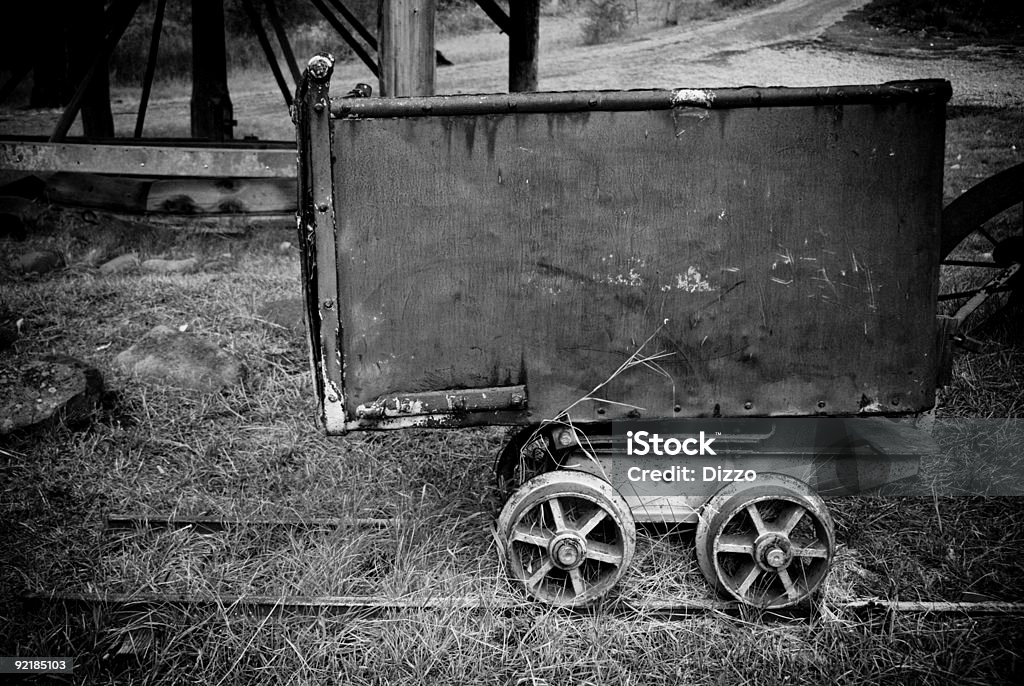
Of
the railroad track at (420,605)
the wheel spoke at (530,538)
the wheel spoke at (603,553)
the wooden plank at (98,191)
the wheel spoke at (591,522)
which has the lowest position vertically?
the railroad track at (420,605)

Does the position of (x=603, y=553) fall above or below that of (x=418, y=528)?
above

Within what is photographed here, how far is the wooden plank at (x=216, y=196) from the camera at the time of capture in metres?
8.11

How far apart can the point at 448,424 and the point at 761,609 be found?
1.38 metres

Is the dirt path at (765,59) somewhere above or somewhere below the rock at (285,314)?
above

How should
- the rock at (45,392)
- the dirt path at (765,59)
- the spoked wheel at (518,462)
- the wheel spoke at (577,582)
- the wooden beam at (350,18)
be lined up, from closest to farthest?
the wheel spoke at (577,582)
the spoked wheel at (518,462)
the rock at (45,392)
the dirt path at (765,59)
the wooden beam at (350,18)

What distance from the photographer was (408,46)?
3527 millimetres

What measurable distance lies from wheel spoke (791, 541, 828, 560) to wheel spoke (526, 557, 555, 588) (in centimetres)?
90

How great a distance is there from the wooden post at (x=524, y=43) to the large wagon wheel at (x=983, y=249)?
3112 millimetres

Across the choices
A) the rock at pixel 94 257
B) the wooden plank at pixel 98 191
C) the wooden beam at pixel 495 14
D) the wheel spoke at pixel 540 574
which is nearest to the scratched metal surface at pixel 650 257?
the wheel spoke at pixel 540 574

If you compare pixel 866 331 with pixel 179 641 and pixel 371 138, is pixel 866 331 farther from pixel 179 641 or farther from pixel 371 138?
pixel 179 641

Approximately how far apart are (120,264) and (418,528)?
514cm

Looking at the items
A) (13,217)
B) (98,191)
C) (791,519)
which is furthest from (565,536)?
(98,191)

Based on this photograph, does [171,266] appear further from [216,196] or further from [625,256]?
[625,256]

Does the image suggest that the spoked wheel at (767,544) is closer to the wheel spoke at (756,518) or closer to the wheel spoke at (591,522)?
the wheel spoke at (756,518)
